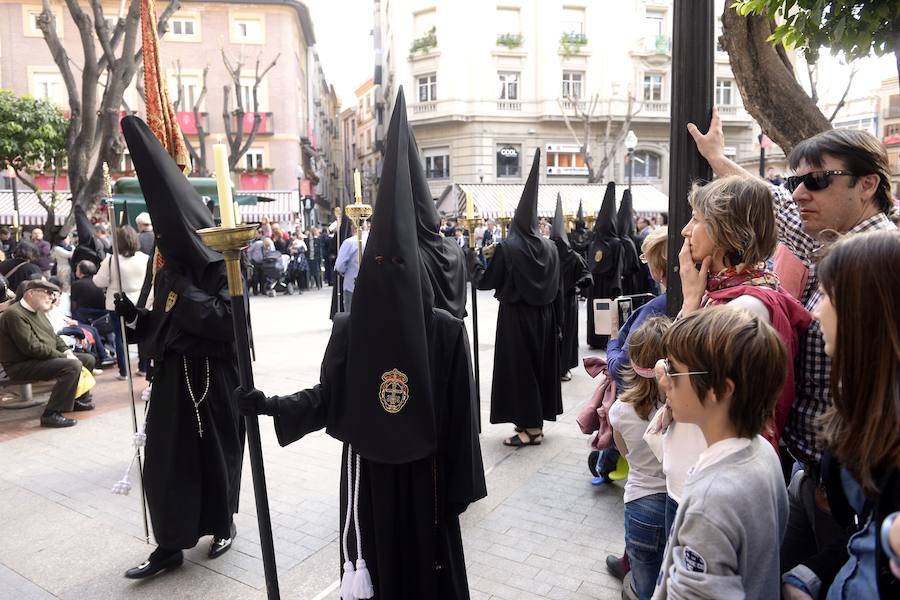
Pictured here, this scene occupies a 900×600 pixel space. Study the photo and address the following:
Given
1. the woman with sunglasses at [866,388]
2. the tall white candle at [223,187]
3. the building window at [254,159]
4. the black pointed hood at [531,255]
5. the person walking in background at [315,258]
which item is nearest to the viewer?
the woman with sunglasses at [866,388]

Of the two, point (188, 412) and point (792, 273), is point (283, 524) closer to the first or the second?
point (188, 412)

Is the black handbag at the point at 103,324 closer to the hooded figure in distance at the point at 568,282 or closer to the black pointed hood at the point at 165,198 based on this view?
the hooded figure in distance at the point at 568,282

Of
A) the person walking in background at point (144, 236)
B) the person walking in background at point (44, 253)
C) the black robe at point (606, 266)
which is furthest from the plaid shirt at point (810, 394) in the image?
the person walking in background at point (44, 253)

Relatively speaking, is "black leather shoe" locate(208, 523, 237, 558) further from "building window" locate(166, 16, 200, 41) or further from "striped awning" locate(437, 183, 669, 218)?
"building window" locate(166, 16, 200, 41)

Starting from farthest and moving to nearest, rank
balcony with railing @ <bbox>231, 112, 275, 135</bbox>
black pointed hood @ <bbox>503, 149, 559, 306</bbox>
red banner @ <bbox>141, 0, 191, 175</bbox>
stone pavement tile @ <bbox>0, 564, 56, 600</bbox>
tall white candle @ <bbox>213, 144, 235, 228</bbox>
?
balcony with railing @ <bbox>231, 112, 275, 135</bbox>
black pointed hood @ <bbox>503, 149, 559, 306</bbox>
red banner @ <bbox>141, 0, 191, 175</bbox>
stone pavement tile @ <bbox>0, 564, 56, 600</bbox>
tall white candle @ <bbox>213, 144, 235, 228</bbox>

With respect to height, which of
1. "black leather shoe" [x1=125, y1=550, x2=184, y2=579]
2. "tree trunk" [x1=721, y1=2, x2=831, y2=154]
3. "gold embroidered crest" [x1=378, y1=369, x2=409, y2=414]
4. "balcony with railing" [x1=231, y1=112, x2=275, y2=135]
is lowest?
"black leather shoe" [x1=125, y1=550, x2=184, y2=579]

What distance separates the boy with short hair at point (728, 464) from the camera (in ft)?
5.85

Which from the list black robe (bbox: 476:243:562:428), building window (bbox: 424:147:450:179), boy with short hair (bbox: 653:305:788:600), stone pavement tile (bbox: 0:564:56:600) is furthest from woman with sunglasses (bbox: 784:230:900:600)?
building window (bbox: 424:147:450:179)

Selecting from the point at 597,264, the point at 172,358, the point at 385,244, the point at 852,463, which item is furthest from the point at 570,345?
the point at 852,463

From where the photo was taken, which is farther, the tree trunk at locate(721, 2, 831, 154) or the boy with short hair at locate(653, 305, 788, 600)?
the tree trunk at locate(721, 2, 831, 154)

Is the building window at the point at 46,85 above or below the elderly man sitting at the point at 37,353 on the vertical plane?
above

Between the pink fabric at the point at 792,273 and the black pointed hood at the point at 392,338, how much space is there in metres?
1.55

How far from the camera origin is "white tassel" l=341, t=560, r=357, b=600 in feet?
8.89

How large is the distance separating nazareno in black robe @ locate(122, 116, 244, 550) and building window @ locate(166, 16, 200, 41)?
37.1 meters
